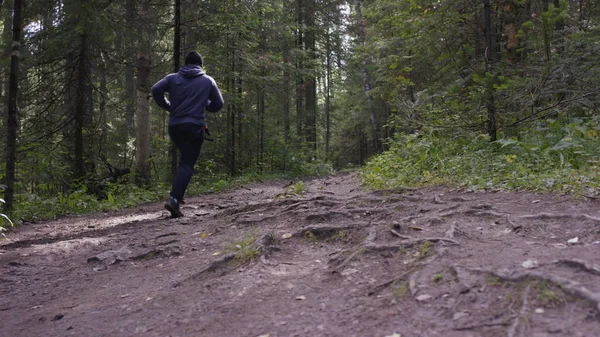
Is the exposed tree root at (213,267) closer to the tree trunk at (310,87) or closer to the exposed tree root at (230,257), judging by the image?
the exposed tree root at (230,257)

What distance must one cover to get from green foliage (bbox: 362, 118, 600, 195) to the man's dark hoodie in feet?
11.5

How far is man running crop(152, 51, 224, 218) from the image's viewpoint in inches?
252

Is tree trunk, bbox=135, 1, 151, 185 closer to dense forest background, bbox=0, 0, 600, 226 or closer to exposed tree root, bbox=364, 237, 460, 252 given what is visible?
dense forest background, bbox=0, 0, 600, 226

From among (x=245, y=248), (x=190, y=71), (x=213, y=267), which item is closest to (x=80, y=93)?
(x=190, y=71)

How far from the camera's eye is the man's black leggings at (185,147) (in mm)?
6398

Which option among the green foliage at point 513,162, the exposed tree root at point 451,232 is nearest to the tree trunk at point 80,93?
the green foliage at point 513,162

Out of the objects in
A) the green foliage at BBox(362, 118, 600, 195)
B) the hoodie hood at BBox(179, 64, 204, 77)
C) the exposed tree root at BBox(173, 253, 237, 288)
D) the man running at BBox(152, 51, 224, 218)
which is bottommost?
the exposed tree root at BBox(173, 253, 237, 288)

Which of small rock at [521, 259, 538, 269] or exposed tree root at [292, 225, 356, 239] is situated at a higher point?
small rock at [521, 259, 538, 269]

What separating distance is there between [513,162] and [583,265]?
453 cm

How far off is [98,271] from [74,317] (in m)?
1.28

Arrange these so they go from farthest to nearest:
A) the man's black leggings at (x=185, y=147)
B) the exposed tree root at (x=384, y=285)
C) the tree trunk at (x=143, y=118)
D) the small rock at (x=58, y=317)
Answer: the tree trunk at (x=143, y=118) → the man's black leggings at (x=185, y=147) → the small rock at (x=58, y=317) → the exposed tree root at (x=384, y=285)

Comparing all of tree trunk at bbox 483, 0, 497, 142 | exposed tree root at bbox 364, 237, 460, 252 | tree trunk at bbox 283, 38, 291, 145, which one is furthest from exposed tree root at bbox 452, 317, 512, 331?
tree trunk at bbox 283, 38, 291, 145

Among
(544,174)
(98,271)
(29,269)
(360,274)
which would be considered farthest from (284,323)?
(544,174)

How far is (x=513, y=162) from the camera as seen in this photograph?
651 centimetres
